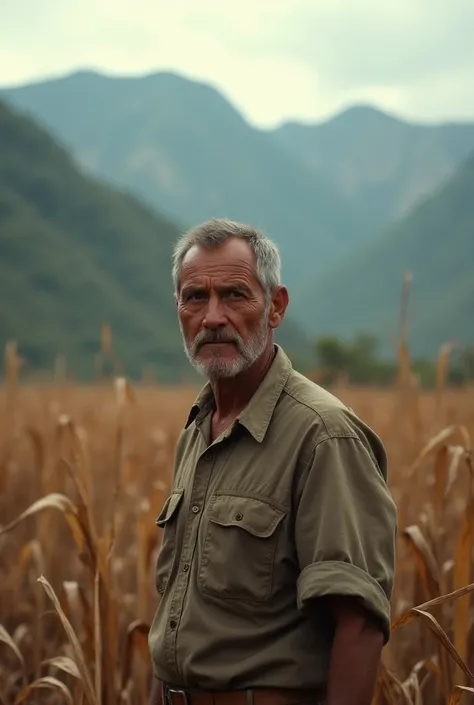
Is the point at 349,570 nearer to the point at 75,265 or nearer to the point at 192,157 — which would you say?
the point at 75,265

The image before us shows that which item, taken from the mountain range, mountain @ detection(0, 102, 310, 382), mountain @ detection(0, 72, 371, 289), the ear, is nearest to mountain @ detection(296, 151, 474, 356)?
the mountain range

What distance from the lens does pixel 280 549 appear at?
1473 mm

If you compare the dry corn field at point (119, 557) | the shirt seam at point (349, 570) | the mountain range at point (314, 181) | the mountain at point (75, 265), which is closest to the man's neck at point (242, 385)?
the shirt seam at point (349, 570)

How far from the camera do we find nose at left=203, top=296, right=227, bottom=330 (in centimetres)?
157

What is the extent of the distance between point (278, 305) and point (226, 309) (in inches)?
5.4

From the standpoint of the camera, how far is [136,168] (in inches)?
6196

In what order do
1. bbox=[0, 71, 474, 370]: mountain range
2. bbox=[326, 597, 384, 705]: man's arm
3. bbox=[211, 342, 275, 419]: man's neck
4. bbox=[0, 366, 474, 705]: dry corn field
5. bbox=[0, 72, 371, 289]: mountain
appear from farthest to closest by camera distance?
bbox=[0, 72, 371, 289]: mountain < bbox=[0, 71, 474, 370]: mountain range < bbox=[0, 366, 474, 705]: dry corn field < bbox=[211, 342, 275, 419]: man's neck < bbox=[326, 597, 384, 705]: man's arm

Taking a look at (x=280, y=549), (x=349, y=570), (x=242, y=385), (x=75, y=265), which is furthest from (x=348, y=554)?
(x=75, y=265)

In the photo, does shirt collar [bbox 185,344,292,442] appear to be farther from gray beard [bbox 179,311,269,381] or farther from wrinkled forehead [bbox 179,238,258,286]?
wrinkled forehead [bbox 179,238,258,286]

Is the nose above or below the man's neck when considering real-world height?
above

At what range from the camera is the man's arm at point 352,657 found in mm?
1379

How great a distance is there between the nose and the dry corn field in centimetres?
57

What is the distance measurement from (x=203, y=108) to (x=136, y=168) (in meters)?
23.3

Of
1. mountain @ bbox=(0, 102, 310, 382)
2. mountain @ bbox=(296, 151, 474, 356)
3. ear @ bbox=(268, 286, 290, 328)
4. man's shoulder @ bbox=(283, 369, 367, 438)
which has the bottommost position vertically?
man's shoulder @ bbox=(283, 369, 367, 438)
